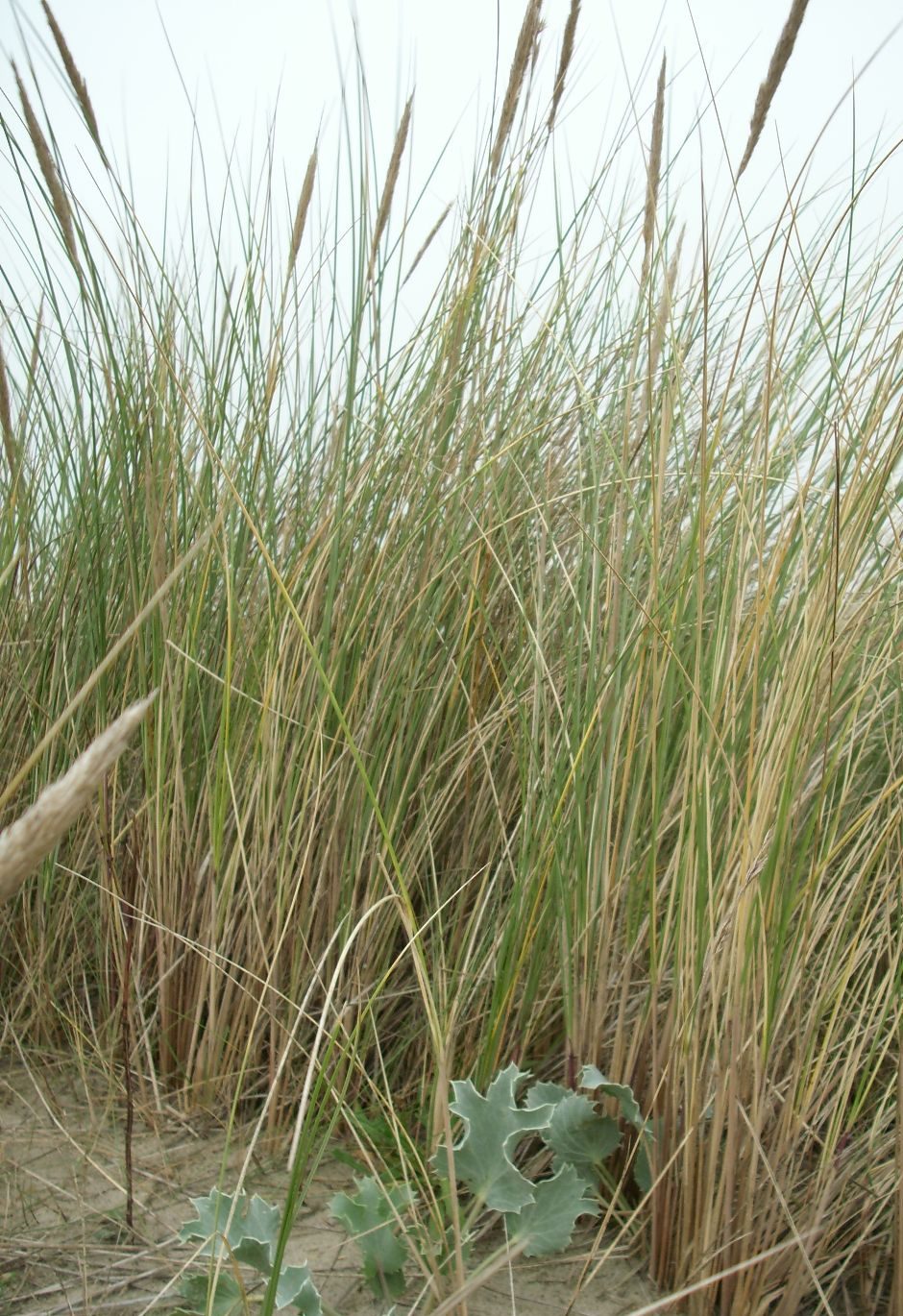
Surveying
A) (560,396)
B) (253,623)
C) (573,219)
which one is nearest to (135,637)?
(253,623)

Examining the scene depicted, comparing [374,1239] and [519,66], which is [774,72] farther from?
[374,1239]

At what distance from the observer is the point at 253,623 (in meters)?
1.63

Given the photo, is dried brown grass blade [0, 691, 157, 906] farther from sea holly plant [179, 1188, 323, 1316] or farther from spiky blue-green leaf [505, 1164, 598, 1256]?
spiky blue-green leaf [505, 1164, 598, 1256]

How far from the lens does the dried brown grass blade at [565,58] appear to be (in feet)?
4.80

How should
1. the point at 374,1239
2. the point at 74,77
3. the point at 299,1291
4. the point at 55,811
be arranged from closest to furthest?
the point at 55,811 → the point at 299,1291 → the point at 374,1239 → the point at 74,77

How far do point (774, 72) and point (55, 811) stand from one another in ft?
3.97

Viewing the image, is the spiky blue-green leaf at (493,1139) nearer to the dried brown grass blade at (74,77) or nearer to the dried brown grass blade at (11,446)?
the dried brown grass blade at (11,446)

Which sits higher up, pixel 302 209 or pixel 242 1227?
pixel 302 209

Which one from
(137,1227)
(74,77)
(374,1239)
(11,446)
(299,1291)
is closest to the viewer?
(299,1291)

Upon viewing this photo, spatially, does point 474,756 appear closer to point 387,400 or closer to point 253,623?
point 253,623

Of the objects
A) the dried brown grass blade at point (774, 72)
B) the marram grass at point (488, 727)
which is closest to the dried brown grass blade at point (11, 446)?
the marram grass at point (488, 727)

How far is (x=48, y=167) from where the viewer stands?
4.26ft

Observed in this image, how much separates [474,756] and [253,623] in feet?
1.23

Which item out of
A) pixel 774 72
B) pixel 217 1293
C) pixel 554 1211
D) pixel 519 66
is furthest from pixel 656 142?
pixel 217 1293
